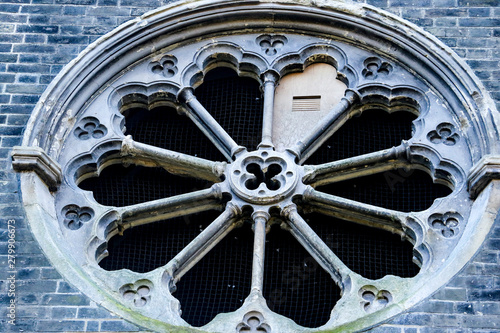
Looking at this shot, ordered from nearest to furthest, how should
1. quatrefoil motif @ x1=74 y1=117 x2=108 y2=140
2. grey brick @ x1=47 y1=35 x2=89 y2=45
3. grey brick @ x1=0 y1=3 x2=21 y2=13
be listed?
quatrefoil motif @ x1=74 y1=117 x2=108 y2=140
grey brick @ x1=47 y1=35 x2=89 y2=45
grey brick @ x1=0 y1=3 x2=21 y2=13

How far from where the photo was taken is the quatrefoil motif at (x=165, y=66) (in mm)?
14219

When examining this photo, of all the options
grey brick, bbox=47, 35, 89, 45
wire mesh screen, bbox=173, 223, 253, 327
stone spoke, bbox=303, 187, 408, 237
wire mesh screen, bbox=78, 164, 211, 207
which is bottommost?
wire mesh screen, bbox=173, 223, 253, 327

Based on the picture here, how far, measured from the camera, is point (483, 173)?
41.4 ft

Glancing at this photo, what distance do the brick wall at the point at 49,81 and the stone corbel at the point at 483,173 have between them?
1.70 ft

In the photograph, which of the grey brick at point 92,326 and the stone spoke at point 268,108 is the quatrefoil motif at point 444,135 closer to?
the stone spoke at point 268,108

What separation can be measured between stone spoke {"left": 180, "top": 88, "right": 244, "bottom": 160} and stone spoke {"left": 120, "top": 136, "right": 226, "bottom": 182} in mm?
236

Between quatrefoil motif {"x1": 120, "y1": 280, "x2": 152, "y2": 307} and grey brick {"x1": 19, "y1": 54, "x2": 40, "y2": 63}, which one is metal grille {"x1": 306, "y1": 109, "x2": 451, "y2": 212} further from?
grey brick {"x1": 19, "y1": 54, "x2": 40, "y2": 63}

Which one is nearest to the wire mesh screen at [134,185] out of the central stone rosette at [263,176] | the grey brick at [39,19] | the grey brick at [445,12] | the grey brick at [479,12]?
the central stone rosette at [263,176]

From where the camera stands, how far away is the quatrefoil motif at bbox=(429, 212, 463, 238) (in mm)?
12711

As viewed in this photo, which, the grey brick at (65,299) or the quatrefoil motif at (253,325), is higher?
the grey brick at (65,299)

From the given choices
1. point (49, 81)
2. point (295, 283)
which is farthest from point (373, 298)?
point (49, 81)

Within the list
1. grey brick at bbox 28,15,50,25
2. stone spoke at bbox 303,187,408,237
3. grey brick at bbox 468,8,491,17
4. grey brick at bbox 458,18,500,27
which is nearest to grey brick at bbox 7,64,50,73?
grey brick at bbox 28,15,50,25

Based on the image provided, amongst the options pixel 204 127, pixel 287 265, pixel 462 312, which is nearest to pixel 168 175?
pixel 204 127

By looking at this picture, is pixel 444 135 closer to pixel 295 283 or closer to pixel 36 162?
pixel 295 283
